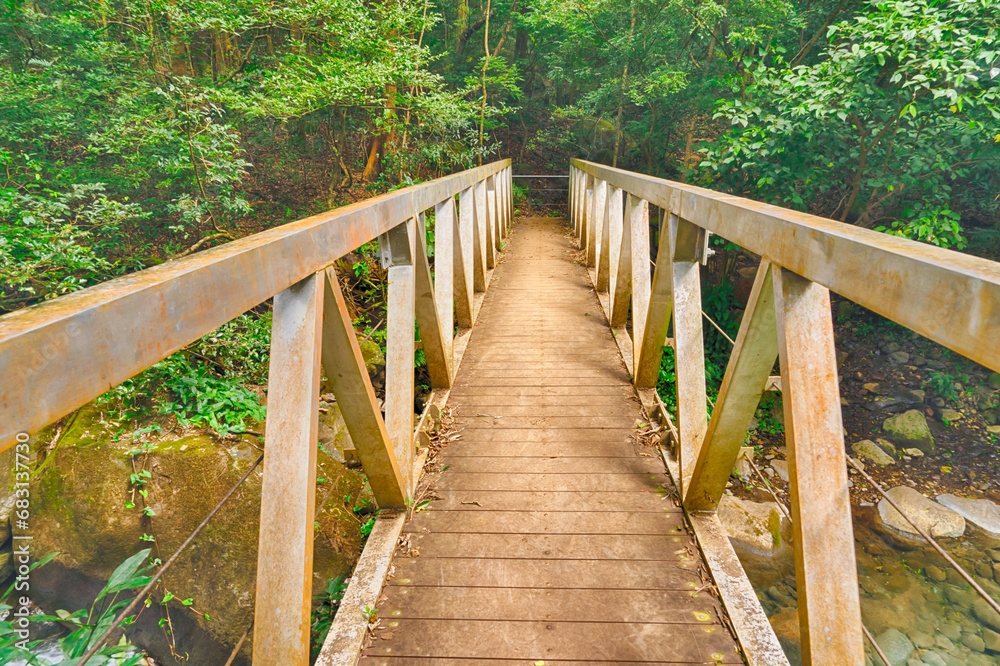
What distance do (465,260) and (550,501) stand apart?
7.66 feet

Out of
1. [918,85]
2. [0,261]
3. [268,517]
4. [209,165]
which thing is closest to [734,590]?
[268,517]

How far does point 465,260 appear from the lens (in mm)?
4086

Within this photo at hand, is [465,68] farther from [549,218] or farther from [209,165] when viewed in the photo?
[209,165]

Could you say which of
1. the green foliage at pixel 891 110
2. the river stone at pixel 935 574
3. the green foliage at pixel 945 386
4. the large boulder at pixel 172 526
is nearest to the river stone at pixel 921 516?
the river stone at pixel 935 574

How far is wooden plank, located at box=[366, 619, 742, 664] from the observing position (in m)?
1.57

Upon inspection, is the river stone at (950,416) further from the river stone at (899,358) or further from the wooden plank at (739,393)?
the wooden plank at (739,393)

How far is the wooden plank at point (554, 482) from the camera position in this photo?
2332 millimetres

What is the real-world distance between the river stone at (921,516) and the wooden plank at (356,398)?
554 centimetres

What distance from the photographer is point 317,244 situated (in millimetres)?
1357

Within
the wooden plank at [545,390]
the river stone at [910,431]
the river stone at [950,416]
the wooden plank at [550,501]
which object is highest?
the wooden plank at [545,390]

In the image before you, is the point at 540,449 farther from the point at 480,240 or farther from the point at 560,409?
the point at 480,240

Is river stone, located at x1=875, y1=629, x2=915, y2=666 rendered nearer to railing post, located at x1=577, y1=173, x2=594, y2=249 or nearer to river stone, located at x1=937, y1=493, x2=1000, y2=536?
river stone, located at x1=937, y1=493, x2=1000, y2=536

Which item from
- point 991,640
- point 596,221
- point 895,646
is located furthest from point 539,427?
point 991,640

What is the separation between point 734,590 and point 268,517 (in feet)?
5.10
